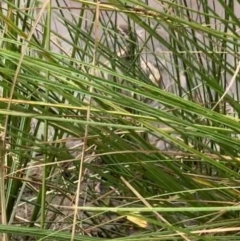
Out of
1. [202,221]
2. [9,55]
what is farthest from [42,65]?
[202,221]

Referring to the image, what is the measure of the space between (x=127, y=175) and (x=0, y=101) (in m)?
0.21

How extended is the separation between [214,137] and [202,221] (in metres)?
0.15

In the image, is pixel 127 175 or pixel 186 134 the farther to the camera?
pixel 127 175

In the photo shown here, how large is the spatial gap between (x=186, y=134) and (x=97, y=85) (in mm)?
134

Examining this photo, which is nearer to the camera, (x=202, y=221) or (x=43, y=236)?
(x=43, y=236)

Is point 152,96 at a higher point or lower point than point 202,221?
higher

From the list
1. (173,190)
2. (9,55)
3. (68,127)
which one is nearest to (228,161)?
(173,190)

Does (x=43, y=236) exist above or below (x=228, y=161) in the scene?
below

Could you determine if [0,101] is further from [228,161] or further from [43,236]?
[228,161]

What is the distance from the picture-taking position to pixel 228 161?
0.80 metres

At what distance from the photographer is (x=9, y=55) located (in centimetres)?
69

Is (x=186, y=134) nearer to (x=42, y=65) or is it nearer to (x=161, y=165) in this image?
(x=161, y=165)

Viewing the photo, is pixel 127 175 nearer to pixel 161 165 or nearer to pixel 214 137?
pixel 161 165

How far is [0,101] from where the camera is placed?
0.75 m
